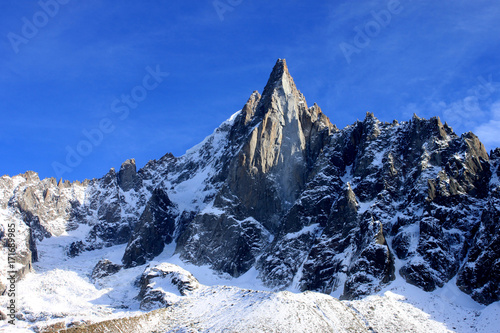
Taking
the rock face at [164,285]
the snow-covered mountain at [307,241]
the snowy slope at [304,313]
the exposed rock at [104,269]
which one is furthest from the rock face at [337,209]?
the exposed rock at [104,269]

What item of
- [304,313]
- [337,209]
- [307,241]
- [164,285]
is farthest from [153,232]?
[304,313]

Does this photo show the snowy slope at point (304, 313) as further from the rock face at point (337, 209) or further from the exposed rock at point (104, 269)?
the exposed rock at point (104, 269)

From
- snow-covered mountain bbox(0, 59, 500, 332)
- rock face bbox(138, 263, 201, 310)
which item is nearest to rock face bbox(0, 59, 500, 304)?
snow-covered mountain bbox(0, 59, 500, 332)

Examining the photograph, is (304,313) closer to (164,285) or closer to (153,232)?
(164,285)

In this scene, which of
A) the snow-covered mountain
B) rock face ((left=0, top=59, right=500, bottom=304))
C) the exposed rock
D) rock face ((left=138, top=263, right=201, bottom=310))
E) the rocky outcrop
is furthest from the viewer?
the rocky outcrop

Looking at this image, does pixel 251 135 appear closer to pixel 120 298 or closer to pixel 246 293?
pixel 120 298

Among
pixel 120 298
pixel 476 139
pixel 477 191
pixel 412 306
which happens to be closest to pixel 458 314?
pixel 412 306

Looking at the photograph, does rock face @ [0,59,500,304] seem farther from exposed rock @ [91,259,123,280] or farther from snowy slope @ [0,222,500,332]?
exposed rock @ [91,259,123,280]
